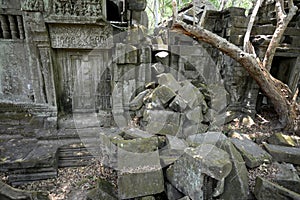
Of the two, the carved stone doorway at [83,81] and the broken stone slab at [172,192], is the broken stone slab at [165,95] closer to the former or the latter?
the carved stone doorway at [83,81]

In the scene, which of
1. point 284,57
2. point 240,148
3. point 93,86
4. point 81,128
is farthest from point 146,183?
point 284,57

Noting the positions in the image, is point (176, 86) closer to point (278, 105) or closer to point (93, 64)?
point (93, 64)

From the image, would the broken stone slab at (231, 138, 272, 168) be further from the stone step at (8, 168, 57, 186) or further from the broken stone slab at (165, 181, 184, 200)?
the stone step at (8, 168, 57, 186)

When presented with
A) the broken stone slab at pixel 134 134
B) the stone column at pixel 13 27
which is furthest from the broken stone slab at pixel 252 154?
the stone column at pixel 13 27

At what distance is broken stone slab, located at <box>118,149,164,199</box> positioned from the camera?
106 inches

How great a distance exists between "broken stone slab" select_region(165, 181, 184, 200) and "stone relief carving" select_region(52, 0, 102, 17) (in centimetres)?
417

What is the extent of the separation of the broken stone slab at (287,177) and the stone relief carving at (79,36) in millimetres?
4719

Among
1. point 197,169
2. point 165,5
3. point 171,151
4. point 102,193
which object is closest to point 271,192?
point 197,169

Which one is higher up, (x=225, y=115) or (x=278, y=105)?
(x=278, y=105)

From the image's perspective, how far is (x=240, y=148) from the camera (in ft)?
11.6

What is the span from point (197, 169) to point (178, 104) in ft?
6.33

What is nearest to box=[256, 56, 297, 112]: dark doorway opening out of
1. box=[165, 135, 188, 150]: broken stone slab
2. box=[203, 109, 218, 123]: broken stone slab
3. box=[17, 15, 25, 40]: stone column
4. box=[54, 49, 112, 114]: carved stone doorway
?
box=[203, 109, 218, 123]: broken stone slab

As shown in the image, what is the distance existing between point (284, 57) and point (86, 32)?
636cm

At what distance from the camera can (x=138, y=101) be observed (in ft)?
16.0
